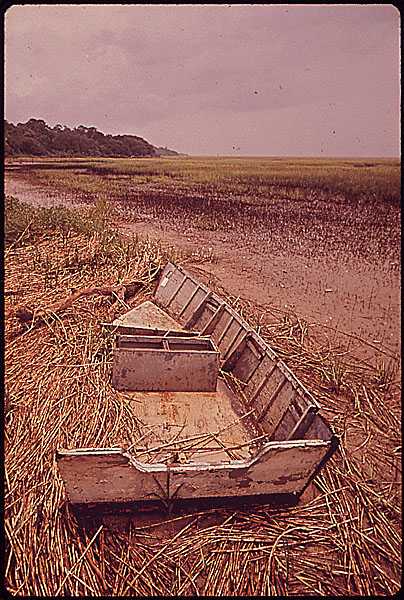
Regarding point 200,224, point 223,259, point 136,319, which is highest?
point 200,224

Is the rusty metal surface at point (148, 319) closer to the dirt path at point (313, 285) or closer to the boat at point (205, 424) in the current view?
the boat at point (205, 424)

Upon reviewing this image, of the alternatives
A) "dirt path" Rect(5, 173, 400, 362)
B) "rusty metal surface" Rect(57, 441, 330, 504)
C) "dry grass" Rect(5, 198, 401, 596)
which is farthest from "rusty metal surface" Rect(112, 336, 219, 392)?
"dirt path" Rect(5, 173, 400, 362)

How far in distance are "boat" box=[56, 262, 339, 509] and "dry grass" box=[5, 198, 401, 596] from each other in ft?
0.63

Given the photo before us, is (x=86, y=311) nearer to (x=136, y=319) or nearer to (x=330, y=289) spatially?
(x=136, y=319)

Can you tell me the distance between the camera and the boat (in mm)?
2658

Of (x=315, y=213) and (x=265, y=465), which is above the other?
(x=315, y=213)

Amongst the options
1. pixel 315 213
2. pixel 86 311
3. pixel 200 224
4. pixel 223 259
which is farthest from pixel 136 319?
pixel 315 213

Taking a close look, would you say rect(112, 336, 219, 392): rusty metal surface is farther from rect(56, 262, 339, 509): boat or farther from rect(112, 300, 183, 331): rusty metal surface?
rect(112, 300, 183, 331): rusty metal surface

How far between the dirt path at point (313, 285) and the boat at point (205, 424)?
78.1 inches

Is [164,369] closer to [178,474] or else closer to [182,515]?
[182,515]

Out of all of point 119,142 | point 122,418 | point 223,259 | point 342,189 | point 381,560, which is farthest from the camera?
point 119,142

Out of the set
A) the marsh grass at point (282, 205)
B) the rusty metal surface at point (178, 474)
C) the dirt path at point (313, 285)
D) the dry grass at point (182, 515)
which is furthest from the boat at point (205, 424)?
the marsh grass at point (282, 205)

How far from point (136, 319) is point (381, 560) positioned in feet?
11.1

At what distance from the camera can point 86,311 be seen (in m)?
5.87
